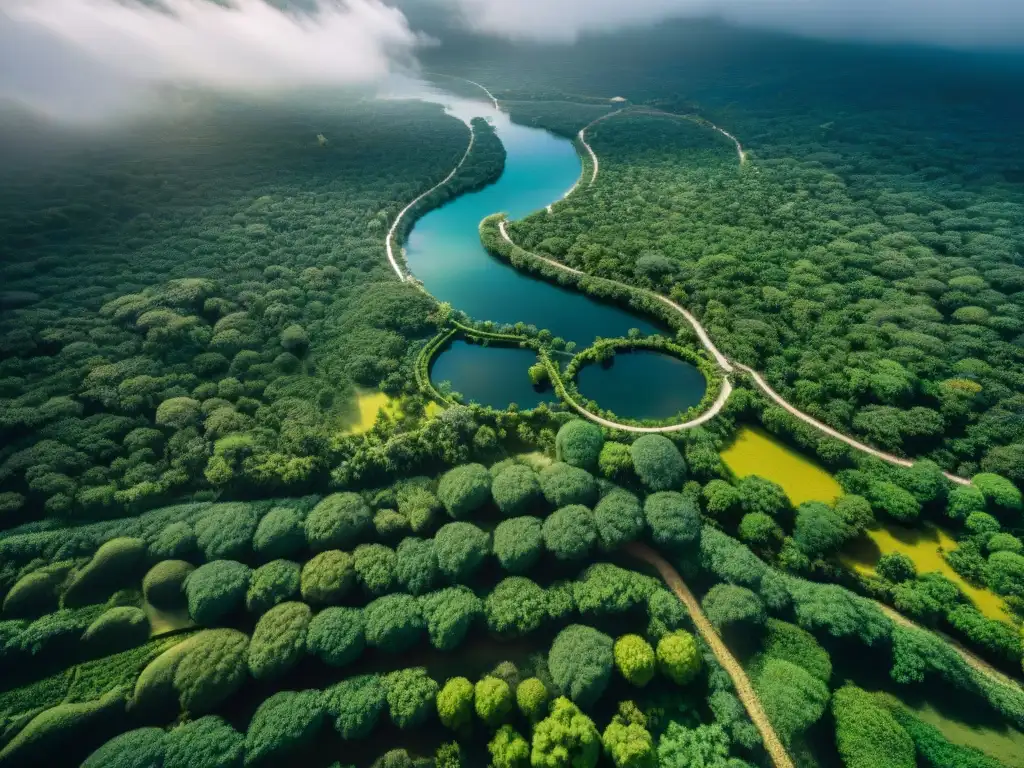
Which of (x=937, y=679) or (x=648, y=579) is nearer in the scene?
(x=937, y=679)

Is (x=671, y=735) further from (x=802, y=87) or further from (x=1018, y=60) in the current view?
(x=1018, y=60)

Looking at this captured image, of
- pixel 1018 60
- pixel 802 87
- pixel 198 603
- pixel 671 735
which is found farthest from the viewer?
pixel 1018 60

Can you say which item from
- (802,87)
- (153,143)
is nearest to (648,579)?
(153,143)

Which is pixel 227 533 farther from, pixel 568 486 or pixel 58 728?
pixel 568 486

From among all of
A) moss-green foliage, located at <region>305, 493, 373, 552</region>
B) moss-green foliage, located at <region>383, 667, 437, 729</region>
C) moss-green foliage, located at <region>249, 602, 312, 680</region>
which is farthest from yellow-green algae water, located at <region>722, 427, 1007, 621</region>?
moss-green foliage, located at <region>249, 602, 312, 680</region>

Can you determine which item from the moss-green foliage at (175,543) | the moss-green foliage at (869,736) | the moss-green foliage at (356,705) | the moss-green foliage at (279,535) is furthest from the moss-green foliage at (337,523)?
the moss-green foliage at (869,736)

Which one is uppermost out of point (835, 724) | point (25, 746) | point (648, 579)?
point (25, 746)

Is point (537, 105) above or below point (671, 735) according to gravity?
above
